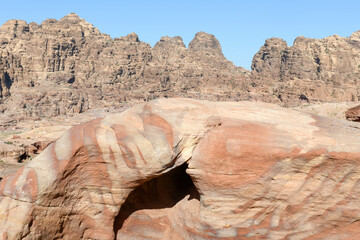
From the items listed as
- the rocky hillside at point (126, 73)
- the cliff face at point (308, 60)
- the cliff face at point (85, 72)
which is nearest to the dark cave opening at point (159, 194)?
the rocky hillside at point (126, 73)

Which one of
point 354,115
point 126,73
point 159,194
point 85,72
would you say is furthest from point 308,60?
point 159,194

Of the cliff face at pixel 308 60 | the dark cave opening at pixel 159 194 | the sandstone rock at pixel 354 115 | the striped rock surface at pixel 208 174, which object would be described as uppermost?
the cliff face at pixel 308 60

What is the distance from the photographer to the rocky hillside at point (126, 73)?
6284cm

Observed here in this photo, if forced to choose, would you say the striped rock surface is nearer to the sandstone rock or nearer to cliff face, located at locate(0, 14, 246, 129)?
the sandstone rock

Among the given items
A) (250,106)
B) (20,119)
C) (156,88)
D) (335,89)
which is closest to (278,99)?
A: (335,89)

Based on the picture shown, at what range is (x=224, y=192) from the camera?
6074 mm

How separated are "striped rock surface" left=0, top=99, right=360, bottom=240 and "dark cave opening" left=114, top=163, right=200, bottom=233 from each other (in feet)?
1.98

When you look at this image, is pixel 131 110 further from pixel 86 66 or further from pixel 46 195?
pixel 86 66

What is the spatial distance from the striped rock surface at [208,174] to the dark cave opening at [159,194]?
1.98ft

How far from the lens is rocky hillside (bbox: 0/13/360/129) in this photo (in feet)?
206

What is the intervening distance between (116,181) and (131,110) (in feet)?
5.24

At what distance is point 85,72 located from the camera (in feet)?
275

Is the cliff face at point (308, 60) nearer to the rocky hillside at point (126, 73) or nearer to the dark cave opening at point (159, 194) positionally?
the rocky hillside at point (126, 73)

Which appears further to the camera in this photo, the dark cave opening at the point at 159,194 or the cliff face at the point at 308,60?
the cliff face at the point at 308,60
